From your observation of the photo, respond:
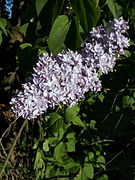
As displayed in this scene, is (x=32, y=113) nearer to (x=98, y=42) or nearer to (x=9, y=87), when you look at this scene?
(x=98, y=42)

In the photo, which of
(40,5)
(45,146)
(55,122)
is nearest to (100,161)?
(45,146)

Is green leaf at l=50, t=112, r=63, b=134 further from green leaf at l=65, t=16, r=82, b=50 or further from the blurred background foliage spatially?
green leaf at l=65, t=16, r=82, b=50

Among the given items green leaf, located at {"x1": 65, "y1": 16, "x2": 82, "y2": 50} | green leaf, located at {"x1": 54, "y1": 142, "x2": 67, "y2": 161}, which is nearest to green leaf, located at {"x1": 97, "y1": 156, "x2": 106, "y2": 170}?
green leaf, located at {"x1": 54, "y1": 142, "x2": 67, "y2": 161}

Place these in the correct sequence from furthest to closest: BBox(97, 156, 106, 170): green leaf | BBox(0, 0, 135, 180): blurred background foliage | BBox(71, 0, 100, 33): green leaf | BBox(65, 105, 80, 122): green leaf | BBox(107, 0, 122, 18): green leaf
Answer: BBox(97, 156, 106, 170): green leaf → BBox(0, 0, 135, 180): blurred background foliage → BBox(65, 105, 80, 122): green leaf → BBox(107, 0, 122, 18): green leaf → BBox(71, 0, 100, 33): green leaf

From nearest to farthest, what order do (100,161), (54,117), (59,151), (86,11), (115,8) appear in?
1. (86,11)
2. (115,8)
3. (54,117)
4. (59,151)
5. (100,161)

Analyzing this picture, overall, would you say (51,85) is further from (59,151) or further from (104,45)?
(59,151)
